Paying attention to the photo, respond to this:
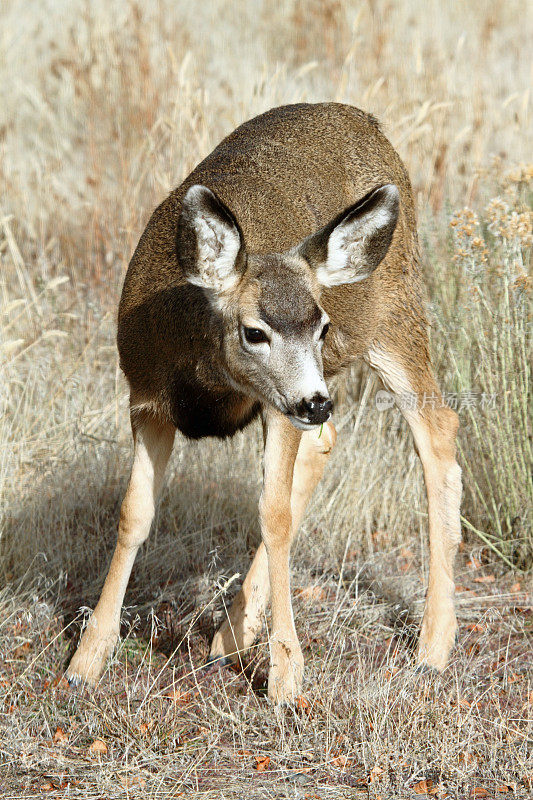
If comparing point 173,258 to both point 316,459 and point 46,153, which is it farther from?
point 46,153

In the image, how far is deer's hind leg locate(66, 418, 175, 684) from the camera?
4.58m

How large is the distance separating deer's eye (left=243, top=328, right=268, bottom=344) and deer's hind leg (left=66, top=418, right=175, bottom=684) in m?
0.90

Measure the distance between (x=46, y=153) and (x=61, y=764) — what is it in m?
6.90

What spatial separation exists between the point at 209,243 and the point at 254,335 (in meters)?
0.36

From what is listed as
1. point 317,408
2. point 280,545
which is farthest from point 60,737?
point 317,408

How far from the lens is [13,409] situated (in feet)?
19.6

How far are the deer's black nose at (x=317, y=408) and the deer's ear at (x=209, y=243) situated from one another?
64cm

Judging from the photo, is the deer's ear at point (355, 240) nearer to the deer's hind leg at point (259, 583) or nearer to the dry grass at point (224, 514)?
the deer's hind leg at point (259, 583)

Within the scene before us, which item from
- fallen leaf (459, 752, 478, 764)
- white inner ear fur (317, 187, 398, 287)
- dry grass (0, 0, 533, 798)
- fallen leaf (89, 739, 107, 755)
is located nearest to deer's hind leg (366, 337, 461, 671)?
dry grass (0, 0, 533, 798)

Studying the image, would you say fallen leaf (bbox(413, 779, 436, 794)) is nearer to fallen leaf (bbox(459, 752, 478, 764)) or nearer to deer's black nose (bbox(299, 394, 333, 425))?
fallen leaf (bbox(459, 752, 478, 764))

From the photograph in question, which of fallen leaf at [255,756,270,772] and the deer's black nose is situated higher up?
the deer's black nose

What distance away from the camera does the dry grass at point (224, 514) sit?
3.96 metres

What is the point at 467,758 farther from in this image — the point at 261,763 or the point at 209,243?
the point at 209,243

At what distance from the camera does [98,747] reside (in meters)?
3.97
